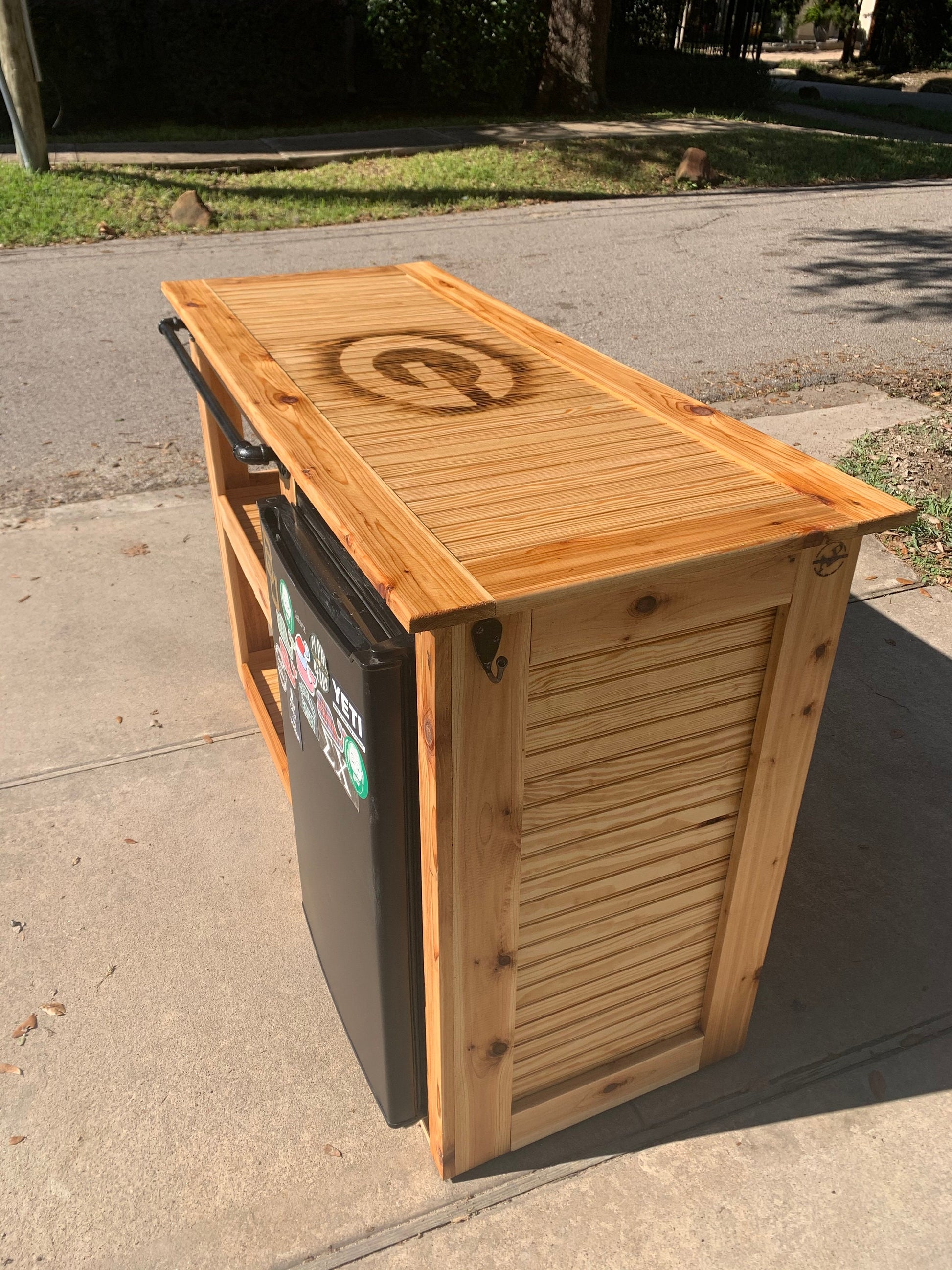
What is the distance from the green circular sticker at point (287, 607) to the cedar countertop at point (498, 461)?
0.25 m

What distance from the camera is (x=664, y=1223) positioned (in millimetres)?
1979

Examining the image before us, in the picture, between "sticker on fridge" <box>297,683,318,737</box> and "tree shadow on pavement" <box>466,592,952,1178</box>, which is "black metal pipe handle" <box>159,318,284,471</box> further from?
"tree shadow on pavement" <box>466,592,952,1178</box>

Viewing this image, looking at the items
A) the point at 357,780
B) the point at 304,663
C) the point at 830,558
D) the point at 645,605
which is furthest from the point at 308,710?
the point at 830,558

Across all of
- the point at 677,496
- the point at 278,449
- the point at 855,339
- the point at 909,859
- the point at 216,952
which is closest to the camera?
the point at 677,496

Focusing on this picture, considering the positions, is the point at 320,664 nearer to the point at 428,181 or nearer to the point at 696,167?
the point at 428,181

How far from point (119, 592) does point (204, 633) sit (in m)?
0.49

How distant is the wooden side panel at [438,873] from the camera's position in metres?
1.48

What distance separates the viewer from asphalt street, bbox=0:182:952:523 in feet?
17.9

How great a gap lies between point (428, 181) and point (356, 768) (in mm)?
10305

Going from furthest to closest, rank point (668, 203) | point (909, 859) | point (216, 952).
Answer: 1. point (668, 203)
2. point (909, 859)
3. point (216, 952)

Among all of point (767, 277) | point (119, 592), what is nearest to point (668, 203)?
point (767, 277)

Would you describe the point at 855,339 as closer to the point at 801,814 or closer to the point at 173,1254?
the point at 801,814

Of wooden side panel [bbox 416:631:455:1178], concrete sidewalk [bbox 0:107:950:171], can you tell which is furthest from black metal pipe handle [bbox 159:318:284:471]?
concrete sidewalk [bbox 0:107:950:171]

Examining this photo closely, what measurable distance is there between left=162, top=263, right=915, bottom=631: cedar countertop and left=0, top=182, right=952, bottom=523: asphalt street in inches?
109
